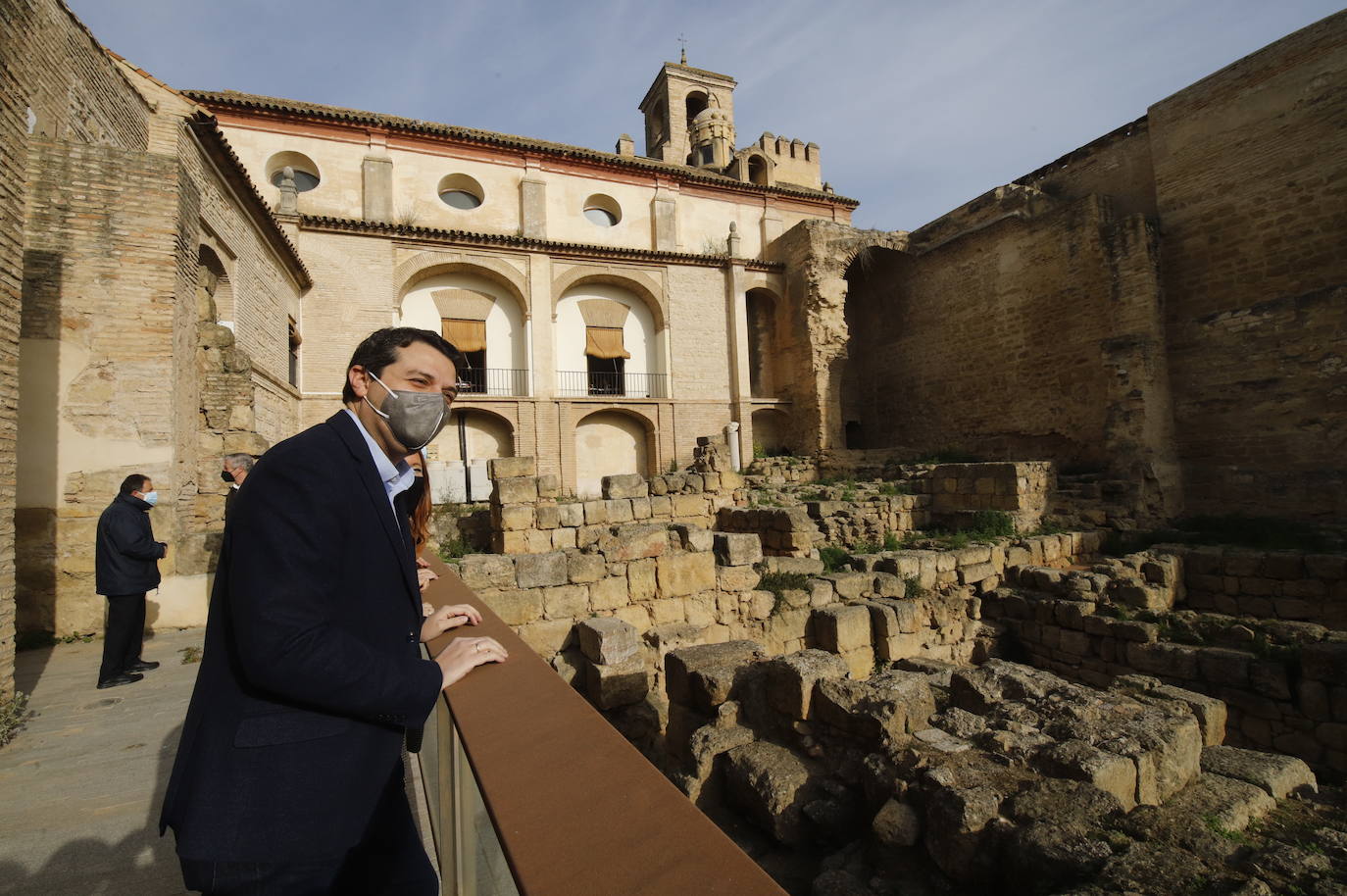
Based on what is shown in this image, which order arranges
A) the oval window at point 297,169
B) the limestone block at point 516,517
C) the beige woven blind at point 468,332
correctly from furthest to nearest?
the beige woven blind at point 468,332
the oval window at point 297,169
the limestone block at point 516,517

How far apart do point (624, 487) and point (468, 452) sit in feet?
35.6

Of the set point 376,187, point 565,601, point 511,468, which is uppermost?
point 376,187

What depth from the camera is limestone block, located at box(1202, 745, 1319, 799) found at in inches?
135

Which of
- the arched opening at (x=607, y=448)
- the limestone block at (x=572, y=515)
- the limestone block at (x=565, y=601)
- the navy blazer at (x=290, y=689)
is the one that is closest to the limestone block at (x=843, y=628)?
the limestone block at (x=565, y=601)

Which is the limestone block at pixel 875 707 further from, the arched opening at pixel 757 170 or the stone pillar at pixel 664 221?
the arched opening at pixel 757 170

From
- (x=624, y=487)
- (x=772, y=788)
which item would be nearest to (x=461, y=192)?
(x=624, y=487)

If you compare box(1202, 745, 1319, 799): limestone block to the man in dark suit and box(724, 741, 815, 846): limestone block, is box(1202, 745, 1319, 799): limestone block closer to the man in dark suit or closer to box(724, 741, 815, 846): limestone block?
box(724, 741, 815, 846): limestone block

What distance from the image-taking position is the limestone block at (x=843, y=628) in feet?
22.2

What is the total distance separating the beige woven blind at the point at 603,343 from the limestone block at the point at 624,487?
1209 cm

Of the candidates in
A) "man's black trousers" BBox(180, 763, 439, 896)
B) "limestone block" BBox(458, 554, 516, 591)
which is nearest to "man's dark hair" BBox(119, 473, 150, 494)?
"limestone block" BBox(458, 554, 516, 591)

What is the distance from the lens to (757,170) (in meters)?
28.1

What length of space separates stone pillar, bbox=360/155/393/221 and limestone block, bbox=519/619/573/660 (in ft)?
60.1

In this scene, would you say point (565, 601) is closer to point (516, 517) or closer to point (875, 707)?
point (516, 517)

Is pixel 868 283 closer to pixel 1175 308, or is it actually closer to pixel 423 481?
pixel 1175 308
